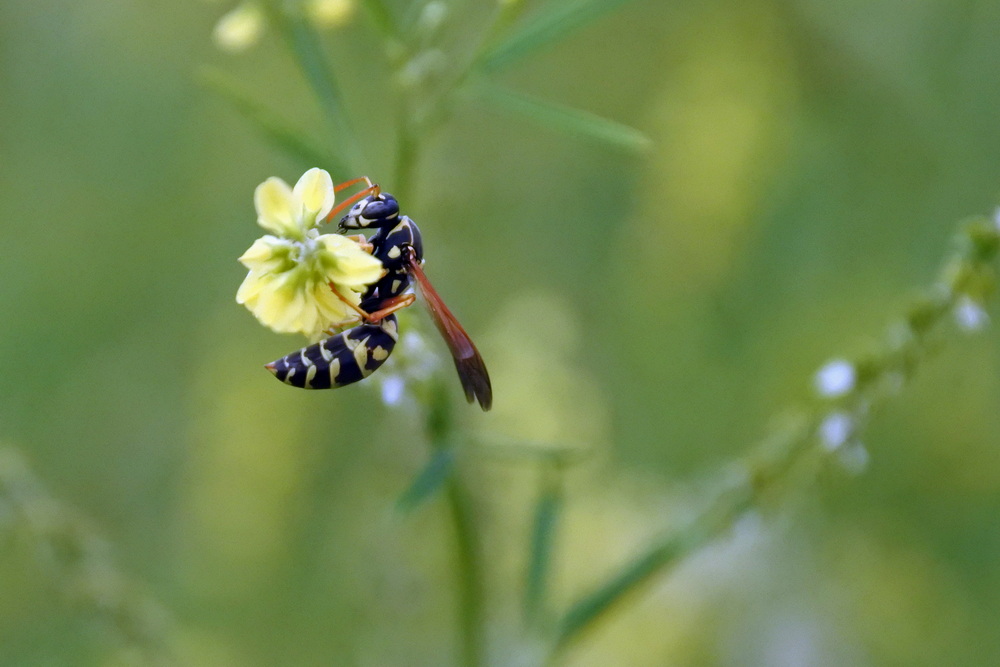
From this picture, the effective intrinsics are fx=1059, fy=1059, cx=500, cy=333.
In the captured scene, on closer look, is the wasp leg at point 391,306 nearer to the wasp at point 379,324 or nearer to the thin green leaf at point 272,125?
the wasp at point 379,324

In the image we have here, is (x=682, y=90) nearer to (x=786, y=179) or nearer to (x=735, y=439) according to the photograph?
(x=786, y=179)

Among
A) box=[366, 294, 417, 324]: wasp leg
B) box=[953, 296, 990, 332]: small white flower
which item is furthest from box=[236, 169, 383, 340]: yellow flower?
box=[953, 296, 990, 332]: small white flower

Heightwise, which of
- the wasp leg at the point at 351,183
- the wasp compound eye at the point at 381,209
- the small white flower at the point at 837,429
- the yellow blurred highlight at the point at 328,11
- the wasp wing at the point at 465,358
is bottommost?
the wasp wing at the point at 465,358

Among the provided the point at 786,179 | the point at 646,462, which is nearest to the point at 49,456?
the point at 646,462

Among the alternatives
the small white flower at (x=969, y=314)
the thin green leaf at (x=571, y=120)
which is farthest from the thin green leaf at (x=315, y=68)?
the small white flower at (x=969, y=314)

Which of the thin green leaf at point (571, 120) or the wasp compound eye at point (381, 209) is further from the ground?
the thin green leaf at point (571, 120)

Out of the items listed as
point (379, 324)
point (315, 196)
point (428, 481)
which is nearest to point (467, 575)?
point (428, 481)

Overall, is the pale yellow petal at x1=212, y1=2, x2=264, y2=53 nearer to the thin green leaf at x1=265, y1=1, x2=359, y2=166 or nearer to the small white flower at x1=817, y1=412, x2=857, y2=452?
the thin green leaf at x1=265, y1=1, x2=359, y2=166

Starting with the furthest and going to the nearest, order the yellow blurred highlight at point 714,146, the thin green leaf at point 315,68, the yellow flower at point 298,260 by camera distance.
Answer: the yellow blurred highlight at point 714,146 → the thin green leaf at point 315,68 → the yellow flower at point 298,260
